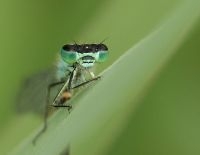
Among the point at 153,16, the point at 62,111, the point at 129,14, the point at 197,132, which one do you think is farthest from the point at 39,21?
the point at 62,111

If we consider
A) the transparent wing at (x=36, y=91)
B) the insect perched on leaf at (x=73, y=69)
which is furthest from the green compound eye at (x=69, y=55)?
the transparent wing at (x=36, y=91)

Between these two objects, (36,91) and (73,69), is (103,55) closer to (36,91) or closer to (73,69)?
(73,69)

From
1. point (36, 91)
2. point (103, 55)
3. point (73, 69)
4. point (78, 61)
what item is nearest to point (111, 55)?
point (103, 55)

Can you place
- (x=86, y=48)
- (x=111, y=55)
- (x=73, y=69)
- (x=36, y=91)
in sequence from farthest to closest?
(x=36, y=91)
(x=73, y=69)
(x=86, y=48)
(x=111, y=55)

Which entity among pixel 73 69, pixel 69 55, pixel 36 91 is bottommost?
pixel 36 91

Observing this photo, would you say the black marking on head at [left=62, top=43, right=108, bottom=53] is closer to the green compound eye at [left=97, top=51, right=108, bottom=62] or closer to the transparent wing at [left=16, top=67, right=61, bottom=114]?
the green compound eye at [left=97, top=51, right=108, bottom=62]

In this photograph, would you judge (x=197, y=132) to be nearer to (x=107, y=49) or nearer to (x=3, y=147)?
(x=107, y=49)

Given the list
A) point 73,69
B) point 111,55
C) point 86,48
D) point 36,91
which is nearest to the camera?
point 111,55

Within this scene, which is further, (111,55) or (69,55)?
(69,55)
